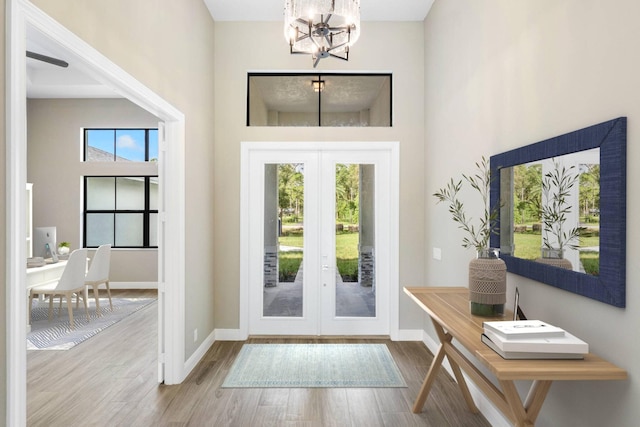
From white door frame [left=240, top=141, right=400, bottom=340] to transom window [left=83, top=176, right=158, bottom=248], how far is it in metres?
3.75

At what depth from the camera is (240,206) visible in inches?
175

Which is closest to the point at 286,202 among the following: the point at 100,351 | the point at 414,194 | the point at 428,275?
the point at 414,194

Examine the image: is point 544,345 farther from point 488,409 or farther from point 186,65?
point 186,65

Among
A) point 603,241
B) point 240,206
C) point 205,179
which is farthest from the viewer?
point 240,206

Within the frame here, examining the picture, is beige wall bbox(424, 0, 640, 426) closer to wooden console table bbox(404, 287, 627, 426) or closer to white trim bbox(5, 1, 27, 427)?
wooden console table bbox(404, 287, 627, 426)

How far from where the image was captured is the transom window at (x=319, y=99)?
450 cm

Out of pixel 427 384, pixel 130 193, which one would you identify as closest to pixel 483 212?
pixel 427 384

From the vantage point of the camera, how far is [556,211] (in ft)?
6.66

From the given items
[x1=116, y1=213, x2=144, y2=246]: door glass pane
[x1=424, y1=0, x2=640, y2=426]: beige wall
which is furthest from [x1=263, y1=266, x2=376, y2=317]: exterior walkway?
[x1=116, y1=213, x2=144, y2=246]: door glass pane

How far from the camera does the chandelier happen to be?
7.41ft

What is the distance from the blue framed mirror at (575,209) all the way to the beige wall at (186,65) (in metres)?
2.43

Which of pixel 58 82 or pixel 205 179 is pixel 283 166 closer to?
pixel 205 179

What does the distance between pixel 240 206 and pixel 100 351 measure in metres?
2.08

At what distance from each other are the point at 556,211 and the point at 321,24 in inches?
65.3
